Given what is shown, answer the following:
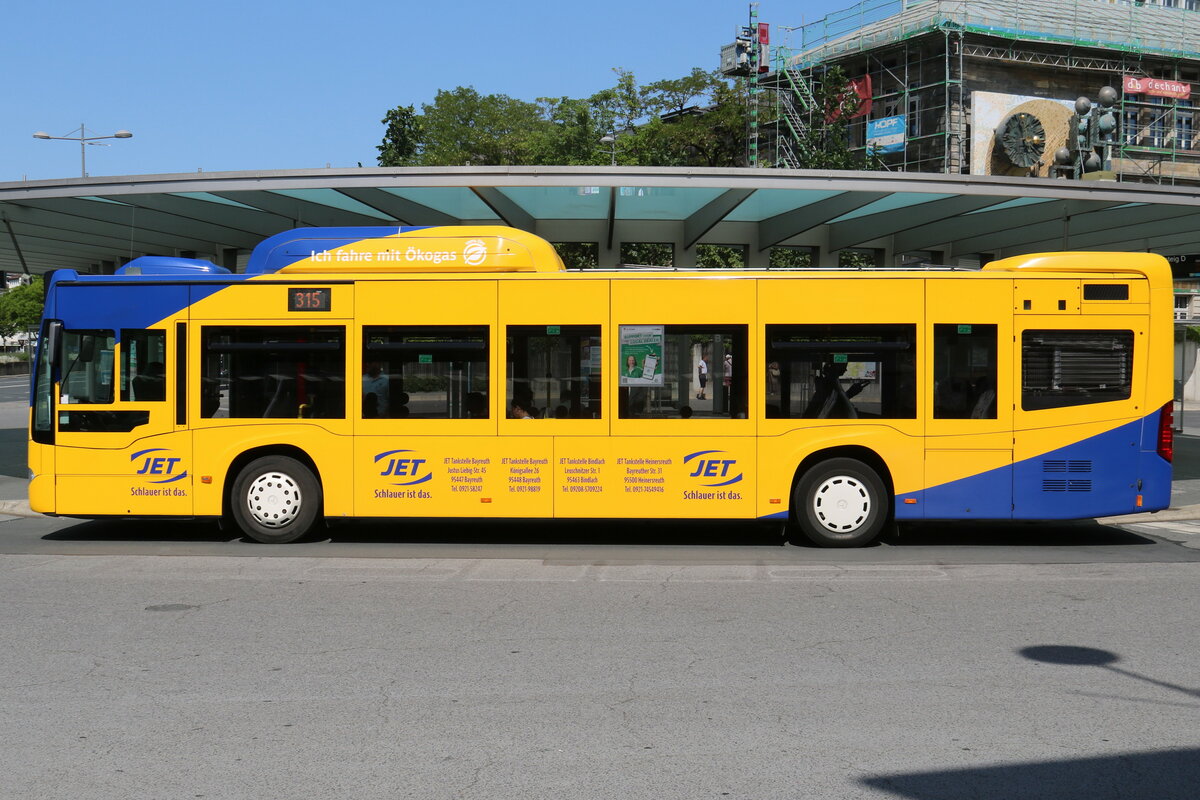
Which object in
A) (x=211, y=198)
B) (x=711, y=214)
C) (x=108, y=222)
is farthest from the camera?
(x=108, y=222)

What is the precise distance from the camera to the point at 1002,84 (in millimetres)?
52125

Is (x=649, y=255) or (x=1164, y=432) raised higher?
(x=649, y=255)

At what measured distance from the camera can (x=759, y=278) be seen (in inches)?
428

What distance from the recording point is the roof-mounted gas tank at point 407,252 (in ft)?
36.4

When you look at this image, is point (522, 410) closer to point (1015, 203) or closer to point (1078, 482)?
point (1078, 482)

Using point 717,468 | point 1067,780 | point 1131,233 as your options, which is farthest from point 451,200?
point 1067,780

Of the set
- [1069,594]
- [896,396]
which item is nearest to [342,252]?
[896,396]

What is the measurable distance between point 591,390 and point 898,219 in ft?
29.9

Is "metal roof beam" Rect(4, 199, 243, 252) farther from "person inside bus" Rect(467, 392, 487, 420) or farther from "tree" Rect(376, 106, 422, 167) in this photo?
"tree" Rect(376, 106, 422, 167)

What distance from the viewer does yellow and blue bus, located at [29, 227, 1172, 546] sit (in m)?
10.7

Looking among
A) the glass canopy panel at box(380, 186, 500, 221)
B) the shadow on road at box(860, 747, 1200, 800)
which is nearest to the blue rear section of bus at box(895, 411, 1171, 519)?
the shadow on road at box(860, 747, 1200, 800)

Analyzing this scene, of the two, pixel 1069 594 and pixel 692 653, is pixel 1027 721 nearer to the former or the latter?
pixel 692 653

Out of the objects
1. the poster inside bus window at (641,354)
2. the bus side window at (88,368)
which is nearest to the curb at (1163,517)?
the poster inside bus window at (641,354)

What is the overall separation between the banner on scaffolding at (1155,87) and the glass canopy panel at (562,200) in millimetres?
43420
